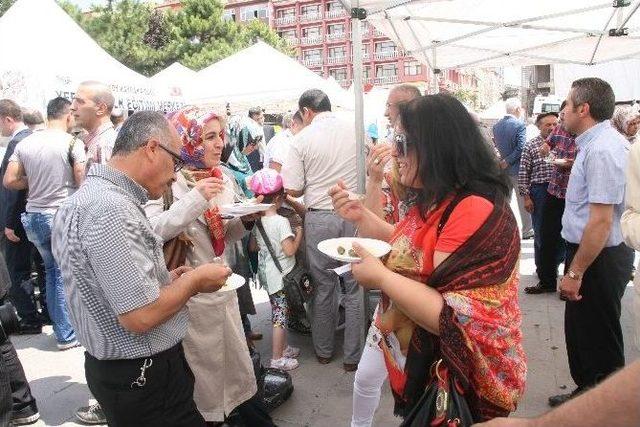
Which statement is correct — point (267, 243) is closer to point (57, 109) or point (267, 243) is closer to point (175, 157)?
point (175, 157)

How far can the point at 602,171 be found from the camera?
268 cm

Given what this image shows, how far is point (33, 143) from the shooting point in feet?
14.7

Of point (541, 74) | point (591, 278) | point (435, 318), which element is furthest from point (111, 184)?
point (541, 74)

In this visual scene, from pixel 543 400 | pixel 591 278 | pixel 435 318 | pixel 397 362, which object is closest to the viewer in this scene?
pixel 435 318

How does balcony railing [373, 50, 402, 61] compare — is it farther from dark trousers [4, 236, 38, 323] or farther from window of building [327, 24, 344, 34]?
dark trousers [4, 236, 38, 323]

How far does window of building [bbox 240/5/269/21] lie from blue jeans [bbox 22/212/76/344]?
265 ft

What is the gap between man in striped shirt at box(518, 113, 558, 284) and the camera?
18.6 feet

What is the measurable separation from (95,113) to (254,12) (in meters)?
82.5

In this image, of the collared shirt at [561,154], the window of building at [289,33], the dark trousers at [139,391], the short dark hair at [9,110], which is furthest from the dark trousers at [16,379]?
the window of building at [289,33]

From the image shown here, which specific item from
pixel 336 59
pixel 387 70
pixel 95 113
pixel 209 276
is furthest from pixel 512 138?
pixel 336 59

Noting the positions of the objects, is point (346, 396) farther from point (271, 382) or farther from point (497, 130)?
point (497, 130)

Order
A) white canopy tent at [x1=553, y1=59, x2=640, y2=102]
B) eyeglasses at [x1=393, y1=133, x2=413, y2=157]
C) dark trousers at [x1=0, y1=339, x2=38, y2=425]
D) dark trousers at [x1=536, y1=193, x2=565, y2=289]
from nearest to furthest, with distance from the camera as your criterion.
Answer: eyeglasses at [x1=393, y1=133, x2=413, y2=157] → dark trousers at [x1=0, y1=339, x2=38, y2=425] → dark trousers at [x1=536, y1=193, x2=565, y2=289] → white canopy tent at [x1=553, y1=59, x2=640, y2=102]

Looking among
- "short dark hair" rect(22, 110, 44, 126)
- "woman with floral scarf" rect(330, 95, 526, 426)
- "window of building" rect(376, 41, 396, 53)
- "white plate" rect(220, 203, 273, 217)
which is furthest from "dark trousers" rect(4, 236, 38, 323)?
"window of building" rect(376, 41, 396, 53)

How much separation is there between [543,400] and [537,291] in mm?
2420
